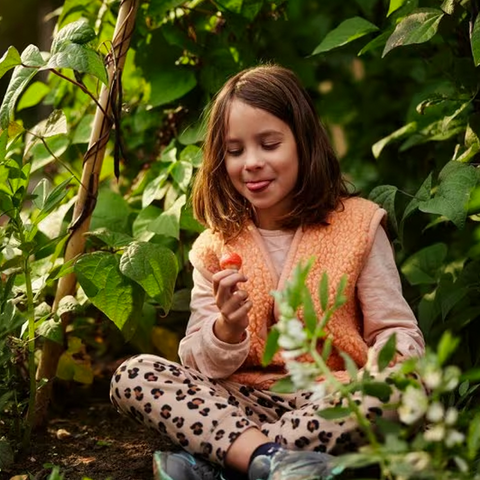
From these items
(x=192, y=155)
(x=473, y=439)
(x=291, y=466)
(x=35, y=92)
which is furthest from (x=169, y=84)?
(x=473, y=439)

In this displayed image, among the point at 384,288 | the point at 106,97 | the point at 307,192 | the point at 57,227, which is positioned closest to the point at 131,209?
the point at 57,227

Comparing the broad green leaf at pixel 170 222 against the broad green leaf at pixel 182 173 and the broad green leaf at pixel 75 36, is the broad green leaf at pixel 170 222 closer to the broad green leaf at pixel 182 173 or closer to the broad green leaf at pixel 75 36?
the broad green leaf at pixel 182 173

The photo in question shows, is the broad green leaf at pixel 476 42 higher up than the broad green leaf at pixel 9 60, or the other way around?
the broad green leaf at pixel 9 60

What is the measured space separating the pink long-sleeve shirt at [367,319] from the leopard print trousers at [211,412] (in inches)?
2.5

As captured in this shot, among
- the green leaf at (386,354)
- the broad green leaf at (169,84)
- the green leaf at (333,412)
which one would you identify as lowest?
the green leaf at (333,412)

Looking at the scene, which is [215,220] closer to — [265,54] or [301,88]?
[301,88]

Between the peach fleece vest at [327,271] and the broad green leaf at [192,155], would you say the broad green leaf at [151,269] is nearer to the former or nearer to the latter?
the peach fleece vest at [327,271]

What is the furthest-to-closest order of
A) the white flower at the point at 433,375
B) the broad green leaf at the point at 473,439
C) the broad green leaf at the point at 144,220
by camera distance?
the broad green leaf at the point at 144,220 < the broad green leaf at the point at 473,439 < the white flower at the point at 433,375

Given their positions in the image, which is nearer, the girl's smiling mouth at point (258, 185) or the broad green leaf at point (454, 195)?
the broad green leaf at point (454, 195)

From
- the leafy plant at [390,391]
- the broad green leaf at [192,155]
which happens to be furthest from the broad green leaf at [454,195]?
the broad green leaf at [192,155]

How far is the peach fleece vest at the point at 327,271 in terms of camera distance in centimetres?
211

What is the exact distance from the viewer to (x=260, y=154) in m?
2.12

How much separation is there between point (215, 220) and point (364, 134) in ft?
5.25

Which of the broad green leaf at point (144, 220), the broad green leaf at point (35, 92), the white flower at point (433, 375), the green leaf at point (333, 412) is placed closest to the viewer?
the white flower at point (433, 375)
